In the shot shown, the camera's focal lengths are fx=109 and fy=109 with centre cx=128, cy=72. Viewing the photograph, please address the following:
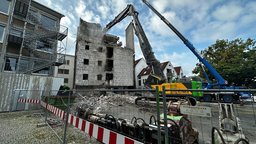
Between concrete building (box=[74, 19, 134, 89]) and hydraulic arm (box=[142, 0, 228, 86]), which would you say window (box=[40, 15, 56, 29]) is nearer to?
concrete building (box=[74, 19, 134, 89])

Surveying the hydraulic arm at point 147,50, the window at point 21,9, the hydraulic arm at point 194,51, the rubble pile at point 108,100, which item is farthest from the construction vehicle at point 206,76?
the window at point 21,9

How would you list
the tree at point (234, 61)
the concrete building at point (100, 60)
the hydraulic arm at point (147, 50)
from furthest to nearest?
the concrete building at point (100, 60) → the tree at point (234, 61) → the hydraulic arm at point (147, 50)

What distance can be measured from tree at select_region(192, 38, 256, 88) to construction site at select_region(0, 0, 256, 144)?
9235 mm

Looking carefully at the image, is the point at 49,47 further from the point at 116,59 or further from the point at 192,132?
the point at 192,132

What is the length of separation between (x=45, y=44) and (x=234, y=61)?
103 feet

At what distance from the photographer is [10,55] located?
36.2 ft

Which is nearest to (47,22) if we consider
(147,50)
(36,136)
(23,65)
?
(23,65)

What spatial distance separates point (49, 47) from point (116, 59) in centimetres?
1397

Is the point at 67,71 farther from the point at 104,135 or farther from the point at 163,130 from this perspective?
the point at 163,130

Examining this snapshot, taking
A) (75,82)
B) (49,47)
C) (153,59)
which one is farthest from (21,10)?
(153,59)

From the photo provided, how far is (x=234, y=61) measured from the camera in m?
20.4

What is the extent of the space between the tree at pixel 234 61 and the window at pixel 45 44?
2610cm

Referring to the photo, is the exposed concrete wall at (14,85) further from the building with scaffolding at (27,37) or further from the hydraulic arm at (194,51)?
the hydraulic arm at (194,51)

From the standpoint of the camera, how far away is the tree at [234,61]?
60.6 ft
